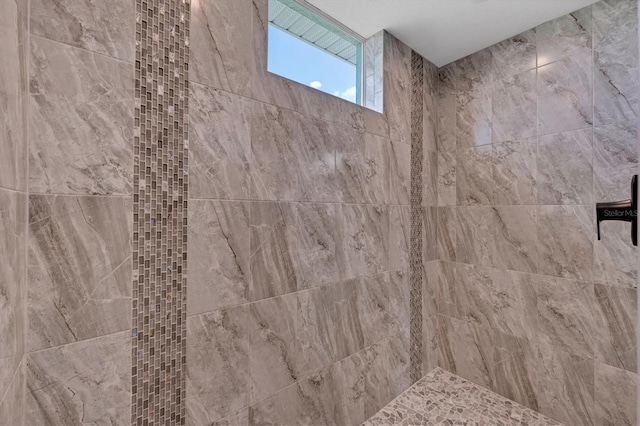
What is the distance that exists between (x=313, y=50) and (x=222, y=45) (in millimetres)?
785

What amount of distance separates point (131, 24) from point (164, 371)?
48.4 inches

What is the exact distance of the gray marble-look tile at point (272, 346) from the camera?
130cm

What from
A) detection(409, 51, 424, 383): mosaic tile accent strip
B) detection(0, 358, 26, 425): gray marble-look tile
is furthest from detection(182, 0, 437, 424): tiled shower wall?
detection(0, 358, 26, 425): gray marble-look tile

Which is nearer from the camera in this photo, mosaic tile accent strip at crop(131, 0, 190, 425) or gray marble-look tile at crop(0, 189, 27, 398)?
gray marble-look tile at crop(0, 189, 27, 398)

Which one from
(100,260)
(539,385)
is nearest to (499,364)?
(539,385)

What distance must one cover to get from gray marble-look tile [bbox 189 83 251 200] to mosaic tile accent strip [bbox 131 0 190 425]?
38 mm

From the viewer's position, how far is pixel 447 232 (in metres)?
2.32

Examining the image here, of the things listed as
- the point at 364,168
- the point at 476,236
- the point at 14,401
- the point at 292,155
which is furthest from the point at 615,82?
the point at 14,401

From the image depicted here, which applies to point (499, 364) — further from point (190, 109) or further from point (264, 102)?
point (190, 109)

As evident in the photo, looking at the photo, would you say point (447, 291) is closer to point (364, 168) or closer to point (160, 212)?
point (364, 168)

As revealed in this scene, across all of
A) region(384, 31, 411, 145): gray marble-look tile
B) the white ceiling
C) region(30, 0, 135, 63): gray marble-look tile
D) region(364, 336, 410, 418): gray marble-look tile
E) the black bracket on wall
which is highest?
the white ceiling

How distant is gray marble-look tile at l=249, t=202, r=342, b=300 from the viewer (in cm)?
132

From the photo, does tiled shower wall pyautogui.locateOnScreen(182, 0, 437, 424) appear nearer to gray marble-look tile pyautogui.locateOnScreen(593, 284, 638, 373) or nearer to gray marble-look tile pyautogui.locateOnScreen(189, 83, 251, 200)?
gray marble-look tile pyautogui.locateOnScreen(189, 83, 251, 200)

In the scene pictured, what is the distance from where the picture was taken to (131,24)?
99 centimetres
